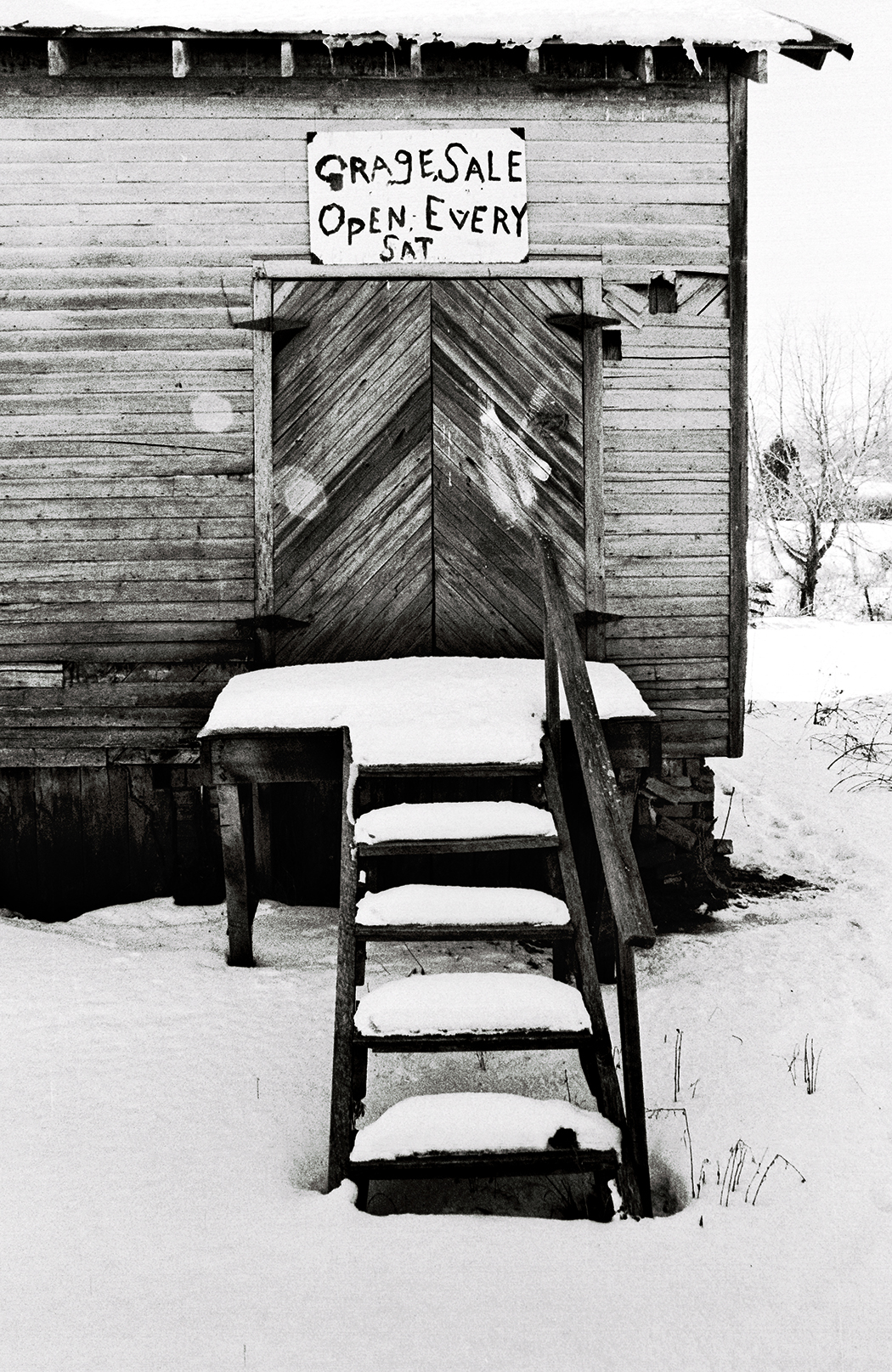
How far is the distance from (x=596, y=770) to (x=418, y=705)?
1240 mm

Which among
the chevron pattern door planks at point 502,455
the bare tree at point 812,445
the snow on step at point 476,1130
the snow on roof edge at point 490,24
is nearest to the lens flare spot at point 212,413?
the chevron pattern door planks at point 502,455

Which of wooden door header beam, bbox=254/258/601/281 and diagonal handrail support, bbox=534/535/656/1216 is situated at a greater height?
wooden door header beam, bbox=254/258/601/281

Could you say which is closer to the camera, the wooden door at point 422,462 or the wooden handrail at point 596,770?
the wooden handrail at point 596,770

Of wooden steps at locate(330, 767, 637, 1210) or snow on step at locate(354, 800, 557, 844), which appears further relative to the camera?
snow on step at locate(354, 800, 557, 844)

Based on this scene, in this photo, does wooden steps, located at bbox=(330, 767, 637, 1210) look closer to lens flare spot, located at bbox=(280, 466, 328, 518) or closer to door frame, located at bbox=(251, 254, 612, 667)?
door frame, located at bbox=(251, 254, 612, 667)

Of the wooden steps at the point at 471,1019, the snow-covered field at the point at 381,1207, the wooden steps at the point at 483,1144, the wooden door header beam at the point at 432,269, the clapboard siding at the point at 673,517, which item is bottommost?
the snow-covered field at the point at 381,1207

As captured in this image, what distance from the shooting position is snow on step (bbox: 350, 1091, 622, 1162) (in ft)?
10.4

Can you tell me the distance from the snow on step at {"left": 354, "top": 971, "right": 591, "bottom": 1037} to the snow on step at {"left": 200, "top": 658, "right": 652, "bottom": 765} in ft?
3.52

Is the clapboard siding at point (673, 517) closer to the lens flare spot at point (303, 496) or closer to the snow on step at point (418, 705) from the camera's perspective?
the snow on step at point (418, 705)

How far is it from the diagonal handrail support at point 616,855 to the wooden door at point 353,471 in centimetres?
159

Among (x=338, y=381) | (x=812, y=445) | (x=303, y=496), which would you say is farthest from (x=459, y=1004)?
(x=812, y=445)

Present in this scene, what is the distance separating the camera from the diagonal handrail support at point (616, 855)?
3.21 metres

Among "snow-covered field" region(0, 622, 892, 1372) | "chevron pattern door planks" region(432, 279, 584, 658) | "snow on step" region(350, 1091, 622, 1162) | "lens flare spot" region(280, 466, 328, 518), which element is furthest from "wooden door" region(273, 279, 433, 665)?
"snow on step" region(350, 1091, 622, 1162)

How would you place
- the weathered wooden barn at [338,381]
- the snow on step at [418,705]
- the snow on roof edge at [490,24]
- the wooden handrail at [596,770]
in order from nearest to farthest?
the wooden handrail at [596,770] → the snow on step at [418,705] → the snow on roof edge at [490,24] → the weathered wooden barn at [338,381]
